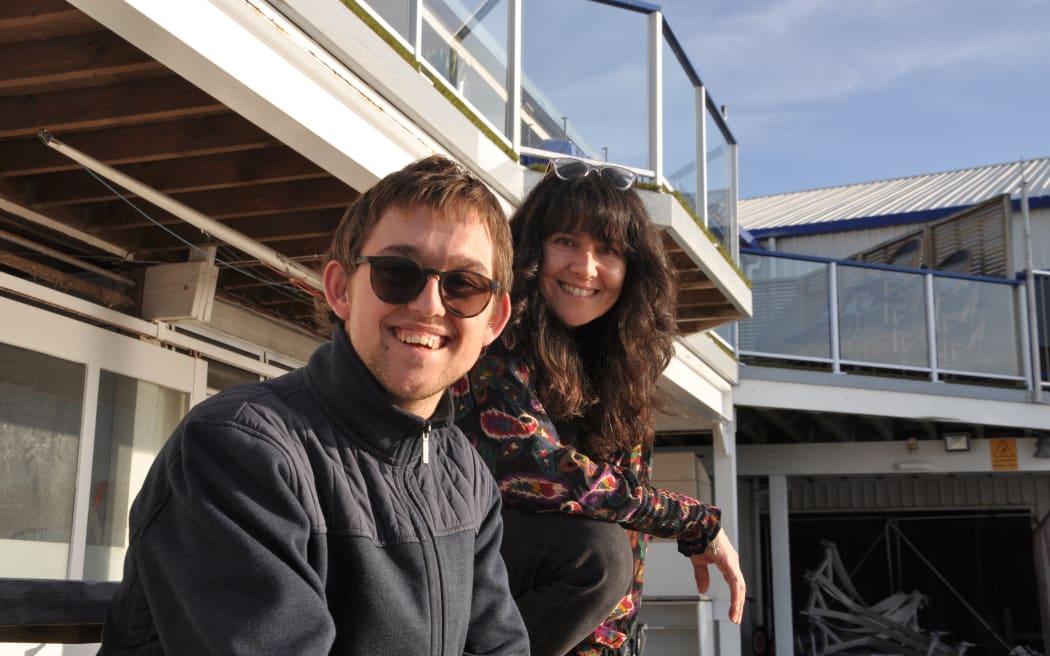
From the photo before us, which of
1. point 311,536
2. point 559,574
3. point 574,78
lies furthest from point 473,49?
point 311,536

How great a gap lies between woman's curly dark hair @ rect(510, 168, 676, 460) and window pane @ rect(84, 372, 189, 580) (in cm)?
378

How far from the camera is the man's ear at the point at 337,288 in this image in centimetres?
174

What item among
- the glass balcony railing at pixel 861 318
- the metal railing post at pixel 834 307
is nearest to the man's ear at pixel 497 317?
the glass balcony railing at pixel 861 318

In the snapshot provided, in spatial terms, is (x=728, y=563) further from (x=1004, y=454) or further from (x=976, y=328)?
(x=1004, y=454)

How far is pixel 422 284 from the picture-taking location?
1671 millimetres

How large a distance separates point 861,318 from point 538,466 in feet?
32.6

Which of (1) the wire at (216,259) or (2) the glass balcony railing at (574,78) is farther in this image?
(2) the glass balcony railing at (574,78)

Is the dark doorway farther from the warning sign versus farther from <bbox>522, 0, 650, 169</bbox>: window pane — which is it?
<bbox>522, 0, 650, 169</bbox>: window pane

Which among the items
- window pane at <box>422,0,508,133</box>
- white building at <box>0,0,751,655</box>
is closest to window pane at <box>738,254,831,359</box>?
white building at <box>0,0,751,655</box>

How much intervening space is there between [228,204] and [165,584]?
426 cm

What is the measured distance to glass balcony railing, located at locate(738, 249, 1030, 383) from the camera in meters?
11.5

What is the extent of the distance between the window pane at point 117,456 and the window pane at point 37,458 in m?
0.18

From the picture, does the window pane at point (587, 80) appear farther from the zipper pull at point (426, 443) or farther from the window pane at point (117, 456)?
the zipper pull at point (426, 443)

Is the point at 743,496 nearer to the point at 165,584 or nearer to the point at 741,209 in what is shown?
the point at 741,209
